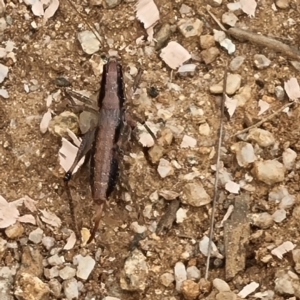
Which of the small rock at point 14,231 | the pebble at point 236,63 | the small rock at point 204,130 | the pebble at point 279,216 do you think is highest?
the pebble at point 236,63

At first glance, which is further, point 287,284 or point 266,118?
point 266,118

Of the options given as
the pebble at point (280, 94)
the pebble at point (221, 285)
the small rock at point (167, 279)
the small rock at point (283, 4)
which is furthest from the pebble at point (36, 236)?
the small rock at point (283, 4)

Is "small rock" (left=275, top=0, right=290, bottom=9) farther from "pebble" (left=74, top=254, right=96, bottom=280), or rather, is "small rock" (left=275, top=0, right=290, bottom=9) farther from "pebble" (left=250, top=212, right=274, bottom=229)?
"pebble" (left=74, top=254, right=96, bottom=280)

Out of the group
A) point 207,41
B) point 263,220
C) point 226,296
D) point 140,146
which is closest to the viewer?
point 226,296

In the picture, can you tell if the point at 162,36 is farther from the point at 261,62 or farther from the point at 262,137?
the point at 262,137

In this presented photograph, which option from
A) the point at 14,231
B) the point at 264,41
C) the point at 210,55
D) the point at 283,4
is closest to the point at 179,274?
the point at 14,231

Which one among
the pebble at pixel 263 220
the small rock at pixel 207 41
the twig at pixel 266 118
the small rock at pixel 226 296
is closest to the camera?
the small rock at pixel 226 296

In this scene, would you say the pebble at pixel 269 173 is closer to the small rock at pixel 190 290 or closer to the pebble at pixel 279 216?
the pebble at pixel 279 216

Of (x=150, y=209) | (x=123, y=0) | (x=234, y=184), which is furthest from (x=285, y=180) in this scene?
(x=123, y=0)
